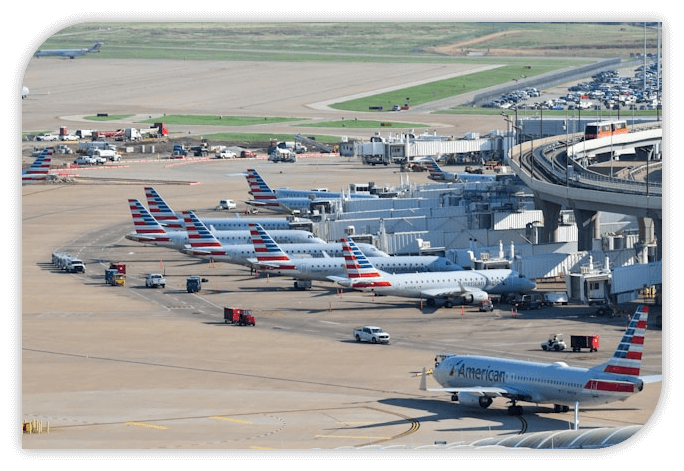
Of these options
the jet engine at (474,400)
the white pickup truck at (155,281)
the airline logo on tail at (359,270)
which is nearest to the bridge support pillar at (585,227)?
the airline logo on tail at (359,270)

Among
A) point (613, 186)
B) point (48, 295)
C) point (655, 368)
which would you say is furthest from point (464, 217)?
point (655, 368)

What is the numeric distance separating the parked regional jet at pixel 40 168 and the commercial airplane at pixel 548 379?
132m

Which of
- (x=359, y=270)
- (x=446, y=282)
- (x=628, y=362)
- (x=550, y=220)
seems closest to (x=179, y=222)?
(x=550, y=220)

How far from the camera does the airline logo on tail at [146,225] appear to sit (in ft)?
410

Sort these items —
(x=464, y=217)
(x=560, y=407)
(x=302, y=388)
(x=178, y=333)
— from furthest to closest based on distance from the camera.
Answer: (x=464, y=217)
(x=178, y=333)
(x=302, y=388)
(x=560, y=407)

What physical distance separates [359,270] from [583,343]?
21545mm

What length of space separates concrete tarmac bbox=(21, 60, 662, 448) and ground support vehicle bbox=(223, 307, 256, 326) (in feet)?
2.83

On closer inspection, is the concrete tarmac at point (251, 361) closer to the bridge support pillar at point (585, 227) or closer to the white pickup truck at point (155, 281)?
the white pickup truck at point (155, 281)

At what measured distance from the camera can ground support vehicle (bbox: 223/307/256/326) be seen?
92125 mm

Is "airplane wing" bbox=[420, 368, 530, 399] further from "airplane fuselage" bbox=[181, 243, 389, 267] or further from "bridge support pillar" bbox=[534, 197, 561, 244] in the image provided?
"bridge support pillar" bbox=[534, 197, 561, 244]

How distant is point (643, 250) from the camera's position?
104 metres

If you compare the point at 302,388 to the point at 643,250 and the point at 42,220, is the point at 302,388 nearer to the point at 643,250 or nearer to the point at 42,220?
the point at 643,250

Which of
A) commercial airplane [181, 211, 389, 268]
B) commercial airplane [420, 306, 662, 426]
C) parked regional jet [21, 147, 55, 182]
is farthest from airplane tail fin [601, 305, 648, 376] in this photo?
parked regional jet [21, 147, 55, 182]

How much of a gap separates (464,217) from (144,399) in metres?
64.8
